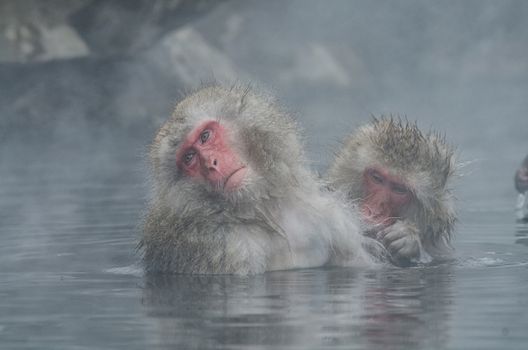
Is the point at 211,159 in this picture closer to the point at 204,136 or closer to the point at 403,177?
the point at 204,136

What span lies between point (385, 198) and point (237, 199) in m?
1.11

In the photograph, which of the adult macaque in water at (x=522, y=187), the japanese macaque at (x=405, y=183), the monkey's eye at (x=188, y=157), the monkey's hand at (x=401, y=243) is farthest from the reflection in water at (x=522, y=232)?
the monkey's eye at (x=188, y=157)

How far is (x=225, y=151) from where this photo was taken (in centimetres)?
688

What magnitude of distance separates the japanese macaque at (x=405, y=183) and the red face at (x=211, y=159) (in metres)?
0.96

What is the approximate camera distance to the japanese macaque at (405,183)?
775cm

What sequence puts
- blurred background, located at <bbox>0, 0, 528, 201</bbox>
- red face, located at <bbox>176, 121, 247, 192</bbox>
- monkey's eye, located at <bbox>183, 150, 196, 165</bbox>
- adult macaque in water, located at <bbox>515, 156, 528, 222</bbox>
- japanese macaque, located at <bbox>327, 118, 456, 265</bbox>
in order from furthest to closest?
blurred background, located at <bbox>0, 0, 528, 201</bbox>
adult macaque in water, located at <bbox>515, 156, 528, 222</bbox>
japanese macaque, located at <bbox>327, 118, 456, 265</bbox>
monkey's eye, located at <bbox>183, 150, 196, 165</bbox>
red face, located at <bbox>176, 121, 247, 192</bbox>

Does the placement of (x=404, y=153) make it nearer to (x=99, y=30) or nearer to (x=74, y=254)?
(x=74, y=254)

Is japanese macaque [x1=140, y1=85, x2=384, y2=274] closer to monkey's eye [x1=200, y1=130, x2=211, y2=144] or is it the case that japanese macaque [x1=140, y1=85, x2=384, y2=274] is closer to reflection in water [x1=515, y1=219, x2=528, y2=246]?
monkey's eye [x1=200, y1=130, x2=211, y2=144]

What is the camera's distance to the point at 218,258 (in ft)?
22.7

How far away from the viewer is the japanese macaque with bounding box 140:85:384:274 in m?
6.91

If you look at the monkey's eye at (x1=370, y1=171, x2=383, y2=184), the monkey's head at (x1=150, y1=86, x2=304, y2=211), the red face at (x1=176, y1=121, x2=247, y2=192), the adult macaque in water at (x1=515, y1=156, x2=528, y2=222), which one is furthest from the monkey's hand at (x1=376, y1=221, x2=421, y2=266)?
the adult macaque in water at (x1=515, y1=156, x2=528, y2=222)

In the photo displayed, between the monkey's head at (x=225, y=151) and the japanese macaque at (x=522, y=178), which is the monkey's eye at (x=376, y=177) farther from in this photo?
the japanese macaque at (x=522, y=178)

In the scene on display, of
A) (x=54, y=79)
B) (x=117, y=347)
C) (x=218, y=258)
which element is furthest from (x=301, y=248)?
(x=54, y=79)

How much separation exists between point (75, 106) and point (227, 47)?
660 cm
